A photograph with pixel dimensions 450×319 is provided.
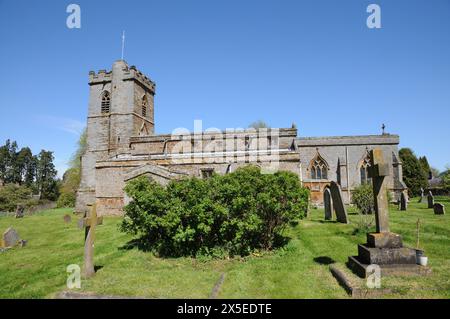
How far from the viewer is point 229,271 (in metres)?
7.29

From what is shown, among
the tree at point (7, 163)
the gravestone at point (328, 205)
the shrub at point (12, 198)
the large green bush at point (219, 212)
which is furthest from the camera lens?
the tree at point (7, 163)

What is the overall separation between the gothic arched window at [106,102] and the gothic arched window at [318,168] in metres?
22.1

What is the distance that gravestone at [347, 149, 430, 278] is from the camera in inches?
232

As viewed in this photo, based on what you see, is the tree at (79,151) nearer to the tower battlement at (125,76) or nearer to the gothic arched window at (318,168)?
the tower battlement at (125,76)

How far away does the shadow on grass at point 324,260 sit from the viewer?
7.43 metres

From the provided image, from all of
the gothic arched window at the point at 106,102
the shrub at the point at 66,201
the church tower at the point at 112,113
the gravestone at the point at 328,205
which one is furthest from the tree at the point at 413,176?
the shrub at the point at 66,201

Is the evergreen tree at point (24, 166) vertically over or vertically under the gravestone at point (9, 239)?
over

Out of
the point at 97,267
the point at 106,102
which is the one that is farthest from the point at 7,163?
the point at 97,267

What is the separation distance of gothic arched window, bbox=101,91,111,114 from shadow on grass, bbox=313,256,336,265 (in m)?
27.1

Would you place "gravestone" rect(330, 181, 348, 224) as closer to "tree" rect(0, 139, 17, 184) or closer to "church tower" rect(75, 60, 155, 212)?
"church tower" rect(75, 60, 155, 212)

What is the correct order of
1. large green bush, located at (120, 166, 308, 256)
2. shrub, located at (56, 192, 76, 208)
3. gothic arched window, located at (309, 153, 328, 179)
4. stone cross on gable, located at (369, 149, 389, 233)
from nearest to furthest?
stone cross on gable, located at (369, 149, 389, 233), large green bush, located at (120, 166, 308, 256), gothic arched window, located at (309, 153, 328, 179), shrub, located at (56, 192, 76, 208)

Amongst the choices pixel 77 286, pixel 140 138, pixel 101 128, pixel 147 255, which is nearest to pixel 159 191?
pixel 147 255

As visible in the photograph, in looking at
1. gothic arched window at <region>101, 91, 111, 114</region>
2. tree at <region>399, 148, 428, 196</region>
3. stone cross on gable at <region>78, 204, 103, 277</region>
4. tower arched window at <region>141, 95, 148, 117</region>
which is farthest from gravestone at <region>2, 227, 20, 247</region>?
tree at <region>399, 148, 428, 196</region>
